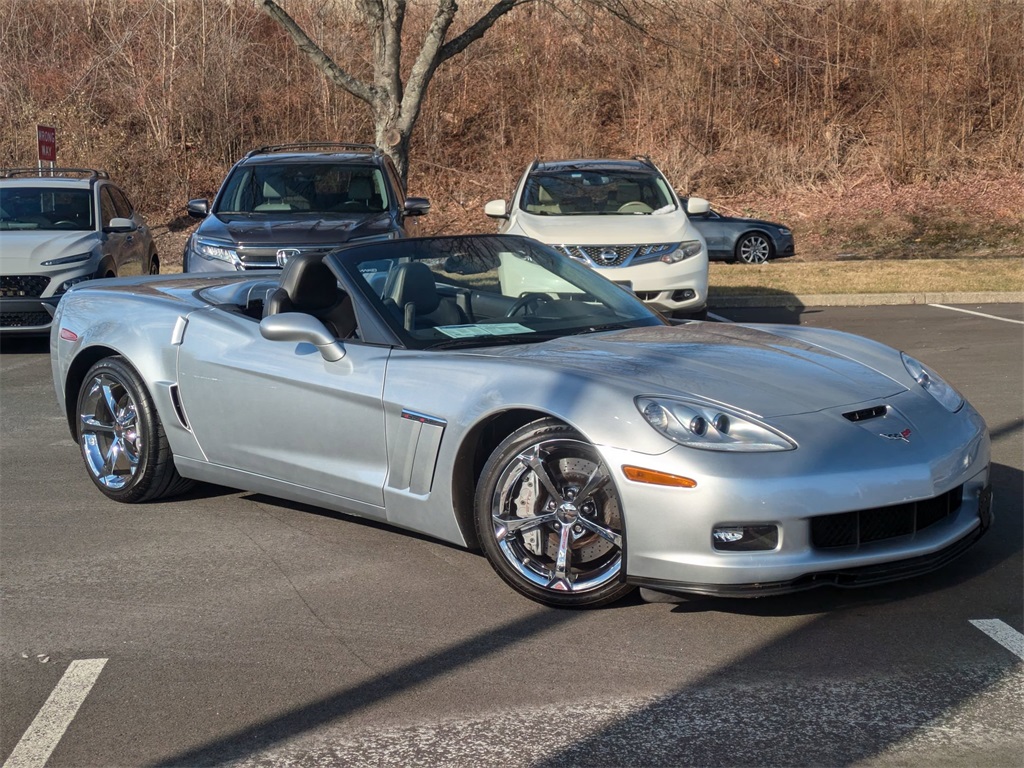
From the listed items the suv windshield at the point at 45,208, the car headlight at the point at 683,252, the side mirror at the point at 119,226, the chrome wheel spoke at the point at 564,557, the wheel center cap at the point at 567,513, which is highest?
the suv windshield at the point at 45,208

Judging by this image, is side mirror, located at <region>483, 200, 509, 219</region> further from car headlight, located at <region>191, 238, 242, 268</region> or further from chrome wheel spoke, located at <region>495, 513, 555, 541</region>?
chrome wheel spoke, located at <region>495, 513, 555, 541</region>

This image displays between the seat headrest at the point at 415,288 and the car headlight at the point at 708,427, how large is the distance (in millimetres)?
1506

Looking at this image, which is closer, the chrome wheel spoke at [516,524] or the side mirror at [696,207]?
the chrome wheel spoke at [516,524]

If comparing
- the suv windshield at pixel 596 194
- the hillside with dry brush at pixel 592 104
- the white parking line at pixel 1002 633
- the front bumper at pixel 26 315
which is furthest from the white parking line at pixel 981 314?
the hillside with dry brush at pixel 592 104

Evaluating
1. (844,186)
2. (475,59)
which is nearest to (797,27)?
(844,186)

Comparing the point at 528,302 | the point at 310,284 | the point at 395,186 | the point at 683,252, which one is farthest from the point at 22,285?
the point at 528,302

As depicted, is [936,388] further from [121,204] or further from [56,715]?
[121,204]

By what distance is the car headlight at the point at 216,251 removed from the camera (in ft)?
37.8

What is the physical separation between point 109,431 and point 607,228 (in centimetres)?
695

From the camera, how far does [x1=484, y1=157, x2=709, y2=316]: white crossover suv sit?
39.5 ft

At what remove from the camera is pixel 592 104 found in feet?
95.6

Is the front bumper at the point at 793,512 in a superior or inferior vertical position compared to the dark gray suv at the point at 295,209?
inferior

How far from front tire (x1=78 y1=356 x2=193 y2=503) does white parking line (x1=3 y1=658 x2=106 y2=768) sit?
2.08m

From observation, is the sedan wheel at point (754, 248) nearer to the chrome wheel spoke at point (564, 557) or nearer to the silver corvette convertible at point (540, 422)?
the silver corvette convertible at point (540, 422)
